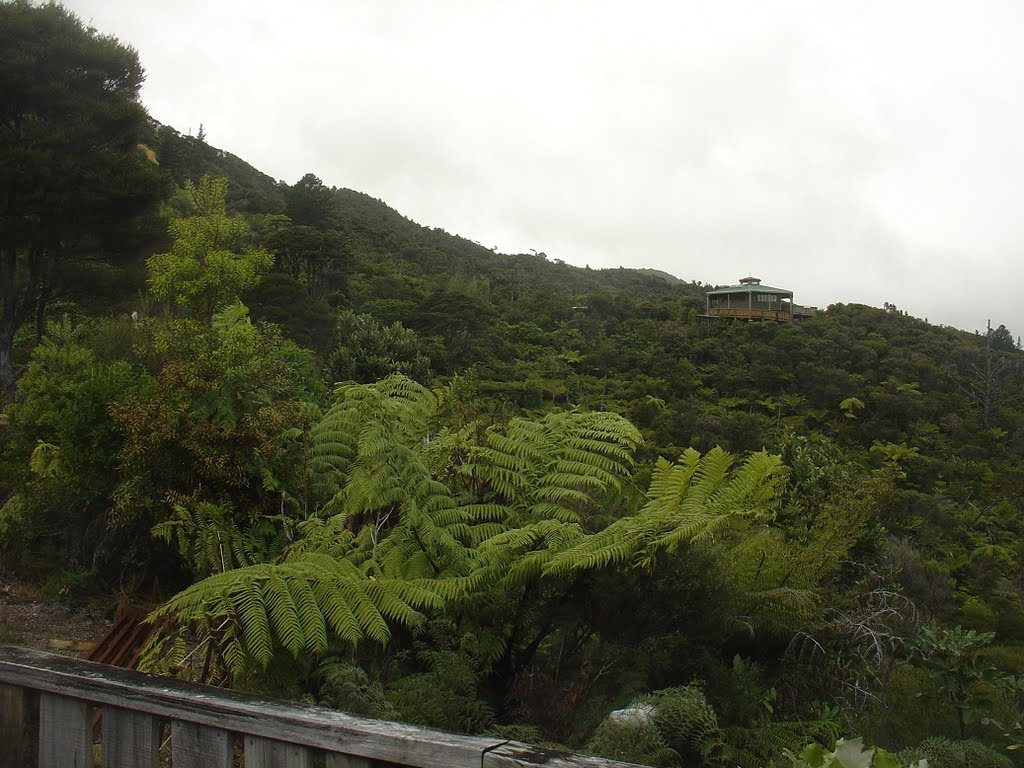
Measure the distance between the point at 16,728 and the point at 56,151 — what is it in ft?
48.4

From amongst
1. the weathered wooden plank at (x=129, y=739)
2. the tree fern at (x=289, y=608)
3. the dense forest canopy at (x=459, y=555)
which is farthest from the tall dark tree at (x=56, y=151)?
the weathered wooden plank at (x=129, y=739)

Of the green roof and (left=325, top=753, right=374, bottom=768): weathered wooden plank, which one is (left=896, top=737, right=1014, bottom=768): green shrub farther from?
the green roof

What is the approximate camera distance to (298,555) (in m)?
3.47

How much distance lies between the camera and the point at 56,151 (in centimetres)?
1393

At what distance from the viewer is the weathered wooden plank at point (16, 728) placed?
1.92 meters

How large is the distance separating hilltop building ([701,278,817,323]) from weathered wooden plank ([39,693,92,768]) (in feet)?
152

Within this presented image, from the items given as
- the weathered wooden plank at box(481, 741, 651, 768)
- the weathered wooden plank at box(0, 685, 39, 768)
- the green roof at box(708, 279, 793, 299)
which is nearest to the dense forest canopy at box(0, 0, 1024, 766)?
the weathered wooden plank at box(0, 685, 39, 768)

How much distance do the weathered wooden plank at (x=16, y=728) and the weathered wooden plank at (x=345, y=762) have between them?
91 cm

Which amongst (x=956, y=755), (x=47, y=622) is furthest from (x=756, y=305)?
(x=956, y=755)

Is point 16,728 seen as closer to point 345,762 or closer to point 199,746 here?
point 199,746

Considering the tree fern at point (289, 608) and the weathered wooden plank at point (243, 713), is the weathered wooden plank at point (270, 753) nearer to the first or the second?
the weathered wooden plank at point (243, 713)

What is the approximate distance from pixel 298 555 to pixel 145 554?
3183 millimetres

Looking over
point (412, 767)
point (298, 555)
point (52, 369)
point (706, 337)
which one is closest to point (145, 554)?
point (52, 369)

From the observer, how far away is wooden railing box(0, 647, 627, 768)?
1468 millimetres
